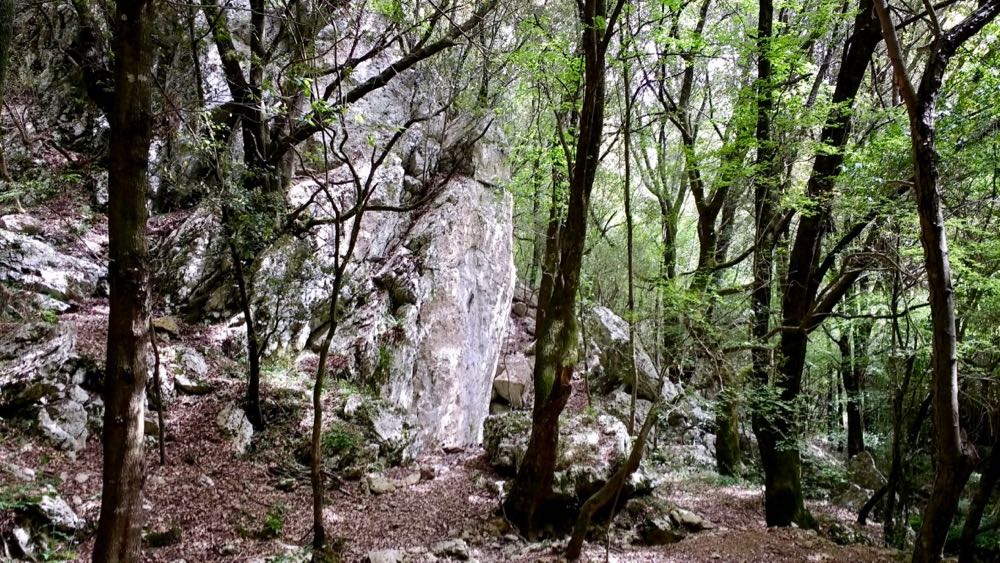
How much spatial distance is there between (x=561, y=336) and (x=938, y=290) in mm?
3857

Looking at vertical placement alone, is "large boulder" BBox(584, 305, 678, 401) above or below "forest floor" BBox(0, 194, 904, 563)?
above

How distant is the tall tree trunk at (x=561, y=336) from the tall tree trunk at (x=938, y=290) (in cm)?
309

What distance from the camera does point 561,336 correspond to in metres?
6.52

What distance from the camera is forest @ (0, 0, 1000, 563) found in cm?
470

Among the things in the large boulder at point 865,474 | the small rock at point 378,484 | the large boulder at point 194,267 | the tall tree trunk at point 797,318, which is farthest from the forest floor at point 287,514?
the large boulder at point 865,474

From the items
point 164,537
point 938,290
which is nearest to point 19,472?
point 164,537

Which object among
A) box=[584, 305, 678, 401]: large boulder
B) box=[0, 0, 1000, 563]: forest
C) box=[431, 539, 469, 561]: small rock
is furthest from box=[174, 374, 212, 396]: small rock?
box=[584, 305, 678, 401]: large boulder

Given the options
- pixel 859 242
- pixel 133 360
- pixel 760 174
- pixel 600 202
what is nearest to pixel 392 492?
pixel 133 360

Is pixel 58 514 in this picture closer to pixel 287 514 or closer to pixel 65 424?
pixel 65 424

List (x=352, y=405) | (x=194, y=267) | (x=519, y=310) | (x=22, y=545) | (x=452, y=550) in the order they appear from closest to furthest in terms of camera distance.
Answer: (x=22, y=545) → (x=452, y=550) → (x=352, y=405) → (x=194, y=267) → (x=519, y=310)

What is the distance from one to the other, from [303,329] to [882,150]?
9938 millimetres

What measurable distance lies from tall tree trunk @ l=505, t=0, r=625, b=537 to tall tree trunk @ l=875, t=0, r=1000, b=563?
309 centimetres

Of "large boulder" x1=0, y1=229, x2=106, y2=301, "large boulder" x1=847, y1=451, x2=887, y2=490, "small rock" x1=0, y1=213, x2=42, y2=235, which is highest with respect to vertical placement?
"small rock" x1=0, y1=213, x2=42, y2=235

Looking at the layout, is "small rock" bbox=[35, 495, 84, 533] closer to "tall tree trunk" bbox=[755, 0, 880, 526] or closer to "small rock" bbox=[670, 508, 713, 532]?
"small rock" bbox=[670, 508, 713, 532]
